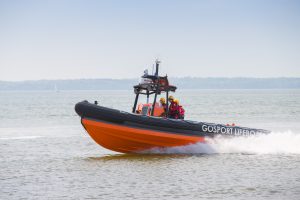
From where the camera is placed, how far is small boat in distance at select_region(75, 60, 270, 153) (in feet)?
61.0

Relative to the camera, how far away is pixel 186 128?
1927cm

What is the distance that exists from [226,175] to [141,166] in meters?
2.99

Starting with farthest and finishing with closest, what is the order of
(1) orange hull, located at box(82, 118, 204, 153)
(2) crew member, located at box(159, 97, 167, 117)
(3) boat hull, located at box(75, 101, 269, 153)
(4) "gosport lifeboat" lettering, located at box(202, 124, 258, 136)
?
(2) crew member, located at box(159, 97, 167, 117)
(4) "gosport lifeboat" lettering, located at box(202, 124, 258, 136)
(1) orange hull, located at box(82, 118, 204, 153)
(3) boat hull, located at box(75, 101, 269, 153)

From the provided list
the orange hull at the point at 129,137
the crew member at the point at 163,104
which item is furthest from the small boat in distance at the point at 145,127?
the crew member at the point at 163,104

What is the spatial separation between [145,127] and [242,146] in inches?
150

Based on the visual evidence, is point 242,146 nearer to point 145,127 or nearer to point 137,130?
point 145,127

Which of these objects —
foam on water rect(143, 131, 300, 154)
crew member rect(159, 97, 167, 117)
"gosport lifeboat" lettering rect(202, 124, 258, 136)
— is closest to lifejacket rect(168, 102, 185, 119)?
crew member rect(159, 97, 167, 117)

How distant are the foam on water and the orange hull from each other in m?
0.27

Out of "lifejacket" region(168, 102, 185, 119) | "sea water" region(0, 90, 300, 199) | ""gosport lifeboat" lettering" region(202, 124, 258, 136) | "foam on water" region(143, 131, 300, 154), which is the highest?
"lifejacket" region(168, 102, 185, 119)

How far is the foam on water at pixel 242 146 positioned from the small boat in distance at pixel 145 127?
21 cm

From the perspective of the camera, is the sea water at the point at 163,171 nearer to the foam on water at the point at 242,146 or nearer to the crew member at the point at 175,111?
the foam on water at the point at 242,146

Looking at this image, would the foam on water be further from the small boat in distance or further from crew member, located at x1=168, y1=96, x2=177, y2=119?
crew member, located at x1=168, y1=96, x2=177, y2=119

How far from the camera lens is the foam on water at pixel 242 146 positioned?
19.8 meters

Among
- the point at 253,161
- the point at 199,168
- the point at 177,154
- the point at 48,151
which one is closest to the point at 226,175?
the point at 199,168
